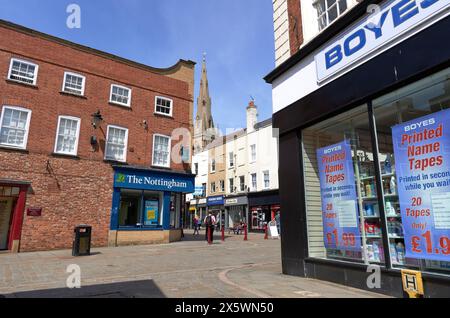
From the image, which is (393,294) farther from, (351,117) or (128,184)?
(128,184)

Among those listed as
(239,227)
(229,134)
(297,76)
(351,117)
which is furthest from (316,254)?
(229,134)

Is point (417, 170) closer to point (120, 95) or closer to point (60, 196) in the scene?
point (60, 196)

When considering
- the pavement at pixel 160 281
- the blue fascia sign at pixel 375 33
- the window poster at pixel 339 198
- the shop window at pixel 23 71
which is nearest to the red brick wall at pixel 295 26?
the blue fascia sign at pixel 375 33

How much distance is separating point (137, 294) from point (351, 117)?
559 centimetres

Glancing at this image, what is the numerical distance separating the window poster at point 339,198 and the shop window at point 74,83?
13517 mm

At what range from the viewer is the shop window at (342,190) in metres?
6.49

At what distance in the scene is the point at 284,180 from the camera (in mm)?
8219

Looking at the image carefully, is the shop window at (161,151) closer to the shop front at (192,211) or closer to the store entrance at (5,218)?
the store entrance at (5,218)

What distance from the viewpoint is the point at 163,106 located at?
19.3 metres

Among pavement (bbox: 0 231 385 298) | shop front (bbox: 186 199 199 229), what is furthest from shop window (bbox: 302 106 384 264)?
shop front (bbox: 186 199 199 229)

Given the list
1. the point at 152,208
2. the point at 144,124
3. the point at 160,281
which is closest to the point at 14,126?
the point at 144,124

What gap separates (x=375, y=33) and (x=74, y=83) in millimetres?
14809

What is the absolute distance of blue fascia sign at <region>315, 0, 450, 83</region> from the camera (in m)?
5.27

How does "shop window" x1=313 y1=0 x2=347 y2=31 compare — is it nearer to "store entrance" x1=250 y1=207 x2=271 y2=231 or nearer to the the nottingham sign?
the the nottingham sign
